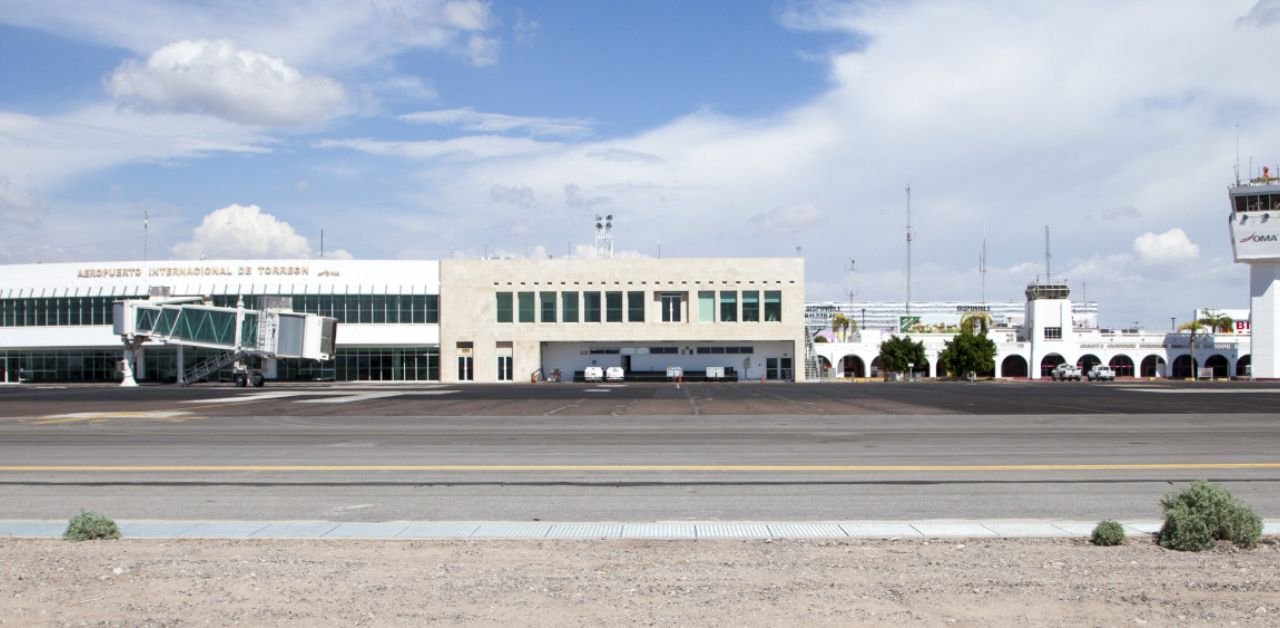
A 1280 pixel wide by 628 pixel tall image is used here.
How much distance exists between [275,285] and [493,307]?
727 inches

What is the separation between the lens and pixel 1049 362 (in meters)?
111

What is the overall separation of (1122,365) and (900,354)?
2806 cm

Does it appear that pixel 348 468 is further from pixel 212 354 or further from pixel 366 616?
pixel 212 354

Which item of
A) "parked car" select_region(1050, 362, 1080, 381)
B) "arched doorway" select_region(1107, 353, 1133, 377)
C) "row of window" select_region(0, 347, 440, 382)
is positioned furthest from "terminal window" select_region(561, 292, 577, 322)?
"arched doorway" select_region(1107, 353, 1133, 377)

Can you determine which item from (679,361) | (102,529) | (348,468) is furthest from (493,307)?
(102,529)

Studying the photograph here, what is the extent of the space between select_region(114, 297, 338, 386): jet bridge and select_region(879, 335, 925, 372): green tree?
57.3 m

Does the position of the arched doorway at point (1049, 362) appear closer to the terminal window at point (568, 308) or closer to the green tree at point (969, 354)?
the green tree at point (969, 354)

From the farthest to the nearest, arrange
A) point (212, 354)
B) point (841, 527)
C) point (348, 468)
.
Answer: point (212, 354) < point (348, 468) < point (841, 527)

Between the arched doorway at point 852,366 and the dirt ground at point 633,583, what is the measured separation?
338 feet

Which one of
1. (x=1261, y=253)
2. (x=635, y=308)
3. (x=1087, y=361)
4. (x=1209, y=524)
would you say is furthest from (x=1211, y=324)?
(x=1209, y=524)

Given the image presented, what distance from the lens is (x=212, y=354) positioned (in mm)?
81125

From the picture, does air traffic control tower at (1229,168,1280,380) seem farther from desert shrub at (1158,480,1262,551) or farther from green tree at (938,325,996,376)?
desert shrub at (1158,480,1262,551)

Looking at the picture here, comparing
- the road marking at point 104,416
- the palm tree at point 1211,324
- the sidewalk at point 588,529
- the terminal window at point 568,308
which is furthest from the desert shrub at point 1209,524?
the palm tree at point 1211,324

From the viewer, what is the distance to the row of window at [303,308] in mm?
85000
